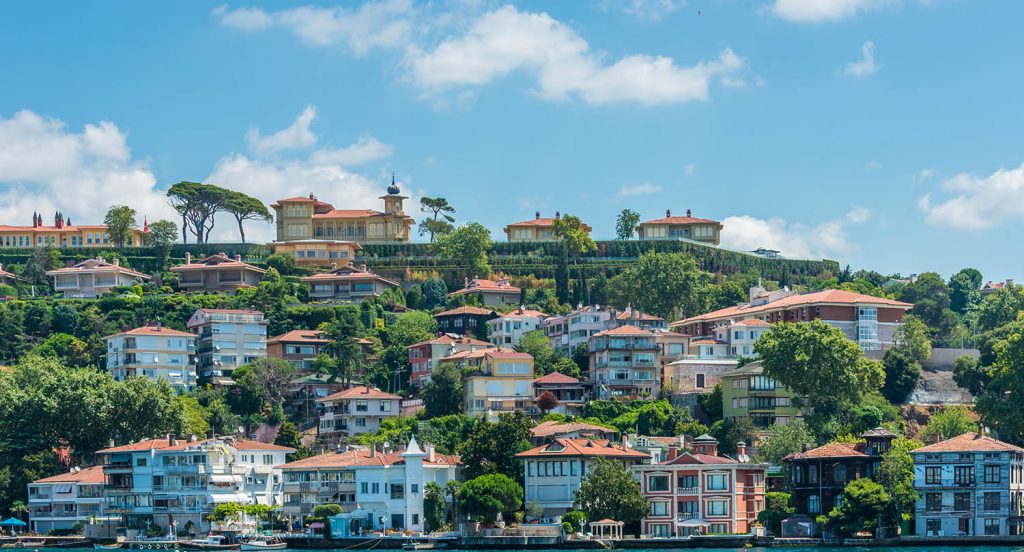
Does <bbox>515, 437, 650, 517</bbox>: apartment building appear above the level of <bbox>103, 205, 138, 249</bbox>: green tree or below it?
below

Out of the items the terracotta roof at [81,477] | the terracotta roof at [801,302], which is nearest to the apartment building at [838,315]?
the terracotta roof at [801,302]

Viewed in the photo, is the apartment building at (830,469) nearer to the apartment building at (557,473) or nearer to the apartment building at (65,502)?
the apartment building at (557,473)

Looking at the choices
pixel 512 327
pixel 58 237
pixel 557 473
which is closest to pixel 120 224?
pixel 58 237

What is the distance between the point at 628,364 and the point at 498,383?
10.0 meters

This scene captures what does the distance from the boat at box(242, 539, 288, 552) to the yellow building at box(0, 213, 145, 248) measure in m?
77.4

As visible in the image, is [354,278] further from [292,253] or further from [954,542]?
[954,542]

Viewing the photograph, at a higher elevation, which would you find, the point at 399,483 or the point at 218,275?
the point at 218,275

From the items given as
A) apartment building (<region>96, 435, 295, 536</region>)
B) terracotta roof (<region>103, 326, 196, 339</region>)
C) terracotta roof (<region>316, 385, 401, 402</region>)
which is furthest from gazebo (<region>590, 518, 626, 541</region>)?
terracotta roof (<region>103, 326, 196, 339</region>)

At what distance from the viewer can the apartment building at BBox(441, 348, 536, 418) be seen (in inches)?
4769

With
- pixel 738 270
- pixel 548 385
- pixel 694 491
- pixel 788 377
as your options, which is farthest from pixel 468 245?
pixel 694 491

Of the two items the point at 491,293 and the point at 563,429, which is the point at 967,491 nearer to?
the point at 563,429

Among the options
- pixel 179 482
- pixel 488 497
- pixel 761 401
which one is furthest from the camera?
pixel 761 401

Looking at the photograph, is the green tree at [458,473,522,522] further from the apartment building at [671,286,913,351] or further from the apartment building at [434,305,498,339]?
the apartment building at [434,305,498,339]

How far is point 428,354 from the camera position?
13038 cm
